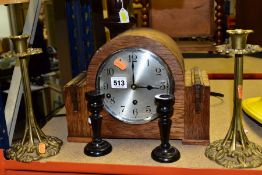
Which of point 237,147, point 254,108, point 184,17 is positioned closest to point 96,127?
point 237,147

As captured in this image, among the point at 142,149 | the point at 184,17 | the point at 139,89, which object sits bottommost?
the point at 142,149

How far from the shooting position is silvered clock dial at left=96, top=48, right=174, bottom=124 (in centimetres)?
75

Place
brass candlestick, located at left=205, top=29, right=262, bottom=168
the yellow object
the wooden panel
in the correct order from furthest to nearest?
the wooden panel → the yellow object → brass candlestick, located at left=205, top=29, right=262, bottom=168

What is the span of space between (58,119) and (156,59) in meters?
0.41

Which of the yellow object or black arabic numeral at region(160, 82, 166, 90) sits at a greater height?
black arabic numeral at region(160, 82, 166, 90)

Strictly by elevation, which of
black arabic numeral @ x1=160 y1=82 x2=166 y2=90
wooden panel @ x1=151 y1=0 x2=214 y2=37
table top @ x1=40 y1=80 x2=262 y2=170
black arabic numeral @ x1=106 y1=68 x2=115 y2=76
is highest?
wooden panel @ x1=151 y1=0 x2=214 y2=37

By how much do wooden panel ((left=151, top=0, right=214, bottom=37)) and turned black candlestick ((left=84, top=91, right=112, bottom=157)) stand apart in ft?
3.11

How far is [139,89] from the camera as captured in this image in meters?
0.77

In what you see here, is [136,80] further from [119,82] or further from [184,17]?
[184,17]

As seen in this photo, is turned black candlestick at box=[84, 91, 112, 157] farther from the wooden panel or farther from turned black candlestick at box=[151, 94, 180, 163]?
the wooden panel

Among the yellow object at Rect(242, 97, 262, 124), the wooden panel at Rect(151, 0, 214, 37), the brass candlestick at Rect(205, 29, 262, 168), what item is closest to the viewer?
the brass candlestick at Rect(205, 29, 262, 168)

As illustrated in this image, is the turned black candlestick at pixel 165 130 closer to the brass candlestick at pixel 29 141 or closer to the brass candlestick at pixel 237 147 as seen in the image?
the brass candlestick at pixel 237 147

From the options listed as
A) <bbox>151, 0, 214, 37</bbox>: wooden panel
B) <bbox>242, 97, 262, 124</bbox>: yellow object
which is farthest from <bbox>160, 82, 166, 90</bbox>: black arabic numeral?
<bbox>151, 0, 214, 37</bbox>: wooden panel

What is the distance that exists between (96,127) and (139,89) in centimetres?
12
